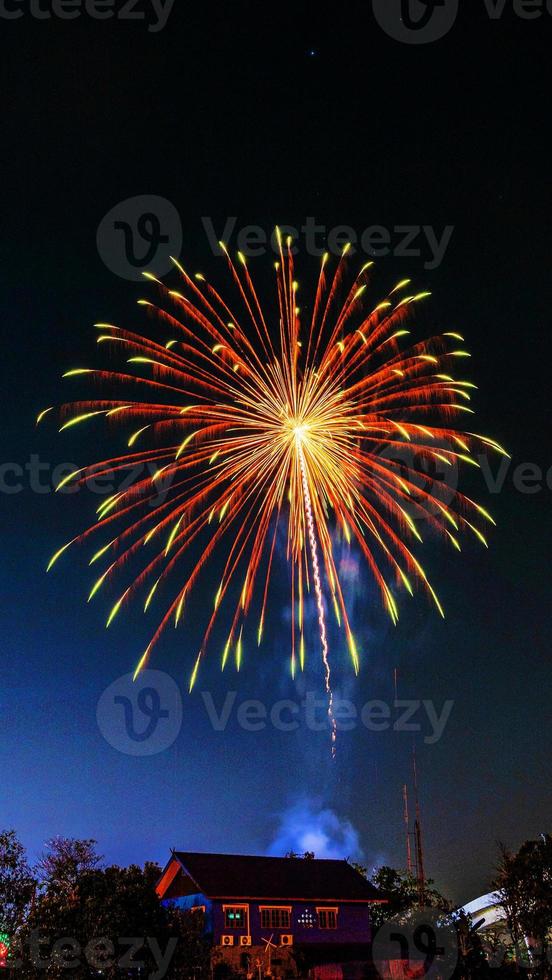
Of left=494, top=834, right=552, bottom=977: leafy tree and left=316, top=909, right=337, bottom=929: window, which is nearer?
left=494, top=834, right=552, bottom=977: leafy tree

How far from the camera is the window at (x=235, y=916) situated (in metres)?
52.2

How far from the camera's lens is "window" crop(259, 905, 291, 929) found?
53.3m

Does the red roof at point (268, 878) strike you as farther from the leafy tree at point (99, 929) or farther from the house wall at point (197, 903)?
the leafy tree at point (99, 929)

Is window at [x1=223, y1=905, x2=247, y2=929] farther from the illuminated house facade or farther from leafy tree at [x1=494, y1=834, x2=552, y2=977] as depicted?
leafy tree at [x1=494, y1=834, x2=552, y2=977]

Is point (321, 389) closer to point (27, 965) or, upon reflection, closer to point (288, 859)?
point (27, 965)

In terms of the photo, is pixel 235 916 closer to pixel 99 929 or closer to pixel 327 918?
pixel 327 918

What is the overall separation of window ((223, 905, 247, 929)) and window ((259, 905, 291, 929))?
1.19m

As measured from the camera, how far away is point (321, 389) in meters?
35.6

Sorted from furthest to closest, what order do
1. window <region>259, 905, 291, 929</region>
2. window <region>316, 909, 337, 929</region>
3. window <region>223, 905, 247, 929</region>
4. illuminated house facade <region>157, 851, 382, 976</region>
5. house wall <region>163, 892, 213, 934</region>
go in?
window <region>316, 909, 337, 929</region> < window <region>259, 905, 291, 929</region> < window <region>223, 905, 247, 929</region> < house wall <region>163, 892, 213, 934</region> < illuminated house facade <region>157, 851, 382, 976</region>

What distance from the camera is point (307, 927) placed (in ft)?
178

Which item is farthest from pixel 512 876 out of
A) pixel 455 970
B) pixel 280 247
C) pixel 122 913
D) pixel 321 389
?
pixel 280 247

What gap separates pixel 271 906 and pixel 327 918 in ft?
12.2

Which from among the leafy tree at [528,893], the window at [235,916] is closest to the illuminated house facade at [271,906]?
the window at [235,916]

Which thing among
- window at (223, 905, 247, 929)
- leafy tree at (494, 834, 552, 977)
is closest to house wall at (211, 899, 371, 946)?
window at (223, 905, 247, 929)
